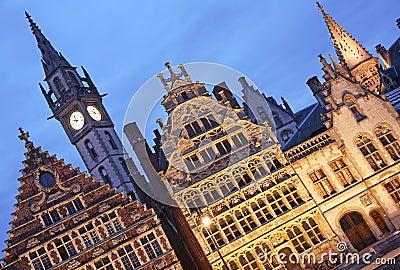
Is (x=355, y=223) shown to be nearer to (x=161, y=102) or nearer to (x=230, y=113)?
(x=230, y=113)

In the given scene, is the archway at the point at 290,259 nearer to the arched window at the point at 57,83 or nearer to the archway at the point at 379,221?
the archway at the point at 379,221

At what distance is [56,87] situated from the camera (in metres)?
A: 55.3

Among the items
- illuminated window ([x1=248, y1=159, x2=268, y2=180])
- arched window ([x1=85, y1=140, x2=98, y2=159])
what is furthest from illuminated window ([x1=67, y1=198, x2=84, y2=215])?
arched window ([x1=85, y1=140, x2=98, y2=159])

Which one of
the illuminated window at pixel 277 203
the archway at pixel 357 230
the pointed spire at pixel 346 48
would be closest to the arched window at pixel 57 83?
the illuminated window at pixel 277 203

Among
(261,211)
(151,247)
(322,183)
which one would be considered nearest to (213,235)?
(261,211)

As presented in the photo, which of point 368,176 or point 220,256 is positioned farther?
point 368,176

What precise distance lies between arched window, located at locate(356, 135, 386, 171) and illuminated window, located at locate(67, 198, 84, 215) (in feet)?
69.2

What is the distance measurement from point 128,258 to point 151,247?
5.79 feet

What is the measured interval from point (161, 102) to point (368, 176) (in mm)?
16554

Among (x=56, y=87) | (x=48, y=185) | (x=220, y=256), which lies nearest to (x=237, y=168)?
(x=220, y=256)

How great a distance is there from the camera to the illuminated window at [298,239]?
39175 mm

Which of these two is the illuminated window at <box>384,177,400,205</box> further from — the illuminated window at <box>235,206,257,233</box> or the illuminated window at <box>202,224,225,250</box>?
the illuminated window at <box>202,224,225,250</box>

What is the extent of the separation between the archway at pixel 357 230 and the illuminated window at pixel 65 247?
63.9ft

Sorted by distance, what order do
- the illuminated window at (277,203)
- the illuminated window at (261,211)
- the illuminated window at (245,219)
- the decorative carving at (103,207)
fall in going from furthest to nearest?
the illuminated window at (277,203) → the illuminated window at (261,211) → the illuminated window at (245,219) → the decorative carving at (103,207)
